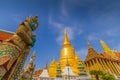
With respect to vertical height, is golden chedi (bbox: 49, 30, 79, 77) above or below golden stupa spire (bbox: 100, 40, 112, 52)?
below

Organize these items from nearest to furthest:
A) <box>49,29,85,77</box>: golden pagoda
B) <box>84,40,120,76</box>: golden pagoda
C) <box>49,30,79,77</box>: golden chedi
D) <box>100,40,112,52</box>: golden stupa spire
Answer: <box>49,29,85,77</box>: golden pagoda → <box>49,30,79,77</box>: golden chedi → <box>84,40,120,76</box>: golden pagoda → <box>100,40,112,52</box>: golden stupa spire

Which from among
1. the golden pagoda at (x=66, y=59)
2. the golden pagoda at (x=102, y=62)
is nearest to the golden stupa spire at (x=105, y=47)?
the golden pagoda at (x=102, y=62)

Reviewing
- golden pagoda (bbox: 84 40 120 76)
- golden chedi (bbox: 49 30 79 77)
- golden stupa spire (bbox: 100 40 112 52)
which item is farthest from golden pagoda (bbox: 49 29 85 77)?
golden stupa spire (bbox: 100 40 112 52)

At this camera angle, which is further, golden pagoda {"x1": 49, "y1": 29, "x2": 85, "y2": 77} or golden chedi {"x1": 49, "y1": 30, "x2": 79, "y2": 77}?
golden chedi {"x1": 49, "y1": 30, "x2": 79, "y2": 77}

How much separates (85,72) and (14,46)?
79.7 ft

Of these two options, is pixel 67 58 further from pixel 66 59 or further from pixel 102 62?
pixel 102 62

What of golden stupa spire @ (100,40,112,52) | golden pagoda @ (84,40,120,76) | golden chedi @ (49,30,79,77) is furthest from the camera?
golden stupa spire @ (100,40,112,52)

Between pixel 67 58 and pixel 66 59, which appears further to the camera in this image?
pixel 66 59

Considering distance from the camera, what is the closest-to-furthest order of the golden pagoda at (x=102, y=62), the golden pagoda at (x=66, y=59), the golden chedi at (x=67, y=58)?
the golden pagoda at (x=66, y=59) < the golden chedi at (x=67, y=58) < the golden pagoda at (x=102, y=62)

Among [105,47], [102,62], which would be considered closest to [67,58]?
[102,62]

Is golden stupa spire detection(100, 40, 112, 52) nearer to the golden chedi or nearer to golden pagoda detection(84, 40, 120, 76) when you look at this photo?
golden pagoda detection(84, 40, 120, 76)

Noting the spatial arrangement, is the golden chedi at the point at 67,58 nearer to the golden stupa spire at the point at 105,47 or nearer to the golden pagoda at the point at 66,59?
the golden pagoda at the point at 66,59

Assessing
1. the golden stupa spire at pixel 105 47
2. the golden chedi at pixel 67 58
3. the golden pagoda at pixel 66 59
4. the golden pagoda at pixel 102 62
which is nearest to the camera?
the golden pagoda at pixel 66 59

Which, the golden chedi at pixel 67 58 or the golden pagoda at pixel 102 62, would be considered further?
the golden pagoda at pixel 102 62
